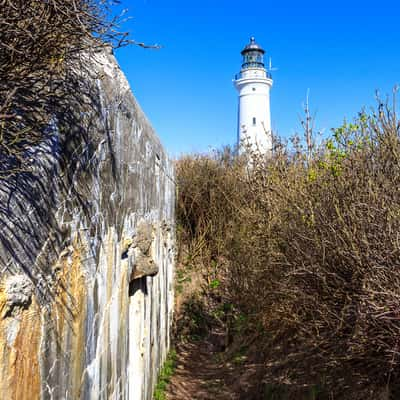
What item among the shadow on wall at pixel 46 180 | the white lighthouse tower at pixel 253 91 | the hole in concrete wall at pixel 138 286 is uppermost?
the white lighthouse tower at pixel 253 91

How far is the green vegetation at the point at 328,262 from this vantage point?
11.2 feet

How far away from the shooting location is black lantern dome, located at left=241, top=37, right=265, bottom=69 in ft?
75.8

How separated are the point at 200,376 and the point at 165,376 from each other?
0.84 meters

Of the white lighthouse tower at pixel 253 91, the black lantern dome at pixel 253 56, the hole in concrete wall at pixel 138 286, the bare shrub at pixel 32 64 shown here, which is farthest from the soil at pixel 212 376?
the black lantern dome at pixel 253 56

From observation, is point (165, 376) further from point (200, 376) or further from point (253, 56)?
point (253, 56)

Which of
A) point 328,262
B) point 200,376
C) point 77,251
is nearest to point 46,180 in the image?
point 77,251

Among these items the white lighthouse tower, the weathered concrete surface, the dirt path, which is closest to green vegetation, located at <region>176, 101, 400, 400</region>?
the dirt path

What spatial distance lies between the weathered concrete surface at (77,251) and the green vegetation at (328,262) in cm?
181

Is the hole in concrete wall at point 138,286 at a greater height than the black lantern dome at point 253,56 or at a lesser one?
lesser

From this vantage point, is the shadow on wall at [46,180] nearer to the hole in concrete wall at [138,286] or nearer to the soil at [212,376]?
the hole in concrete wall at [138,286]

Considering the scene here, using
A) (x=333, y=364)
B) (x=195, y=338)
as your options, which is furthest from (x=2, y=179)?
(x=195, y=338)

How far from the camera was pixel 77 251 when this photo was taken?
2057 millimetres

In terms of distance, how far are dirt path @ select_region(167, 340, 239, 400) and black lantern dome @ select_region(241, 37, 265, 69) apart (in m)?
18.9

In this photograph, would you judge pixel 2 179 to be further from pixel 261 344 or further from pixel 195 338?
pixel 195 338
